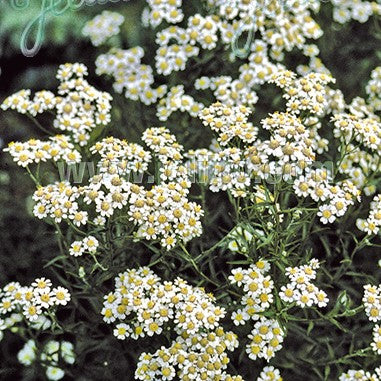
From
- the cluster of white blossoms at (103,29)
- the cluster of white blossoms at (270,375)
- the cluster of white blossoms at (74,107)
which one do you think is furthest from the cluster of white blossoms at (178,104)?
the cluster of white blossoms at (270,375)

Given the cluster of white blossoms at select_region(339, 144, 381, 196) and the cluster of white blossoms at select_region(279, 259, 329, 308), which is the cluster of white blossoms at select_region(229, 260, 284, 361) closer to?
the cluster of white blossoms at select_region(279, 259, 329, 308)

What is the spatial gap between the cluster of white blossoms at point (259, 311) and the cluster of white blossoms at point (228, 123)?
0.30 meters

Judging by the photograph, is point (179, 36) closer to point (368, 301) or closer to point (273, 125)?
point (273, 125)

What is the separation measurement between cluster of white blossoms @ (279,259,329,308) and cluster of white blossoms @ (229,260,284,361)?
0.14 feet

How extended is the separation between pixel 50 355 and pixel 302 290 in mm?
711

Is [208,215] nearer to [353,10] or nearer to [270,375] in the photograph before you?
[270,375]

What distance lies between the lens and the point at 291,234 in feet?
5.46

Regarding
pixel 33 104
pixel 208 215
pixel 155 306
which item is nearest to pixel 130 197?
pixel 155 306

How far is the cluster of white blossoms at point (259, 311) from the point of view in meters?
1.63

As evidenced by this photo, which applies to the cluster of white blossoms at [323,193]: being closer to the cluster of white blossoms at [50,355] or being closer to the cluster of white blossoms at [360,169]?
the cluster of white blossoms at [360,169]

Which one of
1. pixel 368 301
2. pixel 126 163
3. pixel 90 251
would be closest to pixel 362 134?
pixel 368 301

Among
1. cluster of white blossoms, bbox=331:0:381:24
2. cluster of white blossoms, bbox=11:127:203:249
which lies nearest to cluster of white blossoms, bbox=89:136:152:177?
cluster of white blossoms, bbox=11:127:203:249

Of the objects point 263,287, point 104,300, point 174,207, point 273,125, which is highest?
point 273,125

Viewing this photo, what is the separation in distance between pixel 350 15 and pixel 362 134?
0.76m
